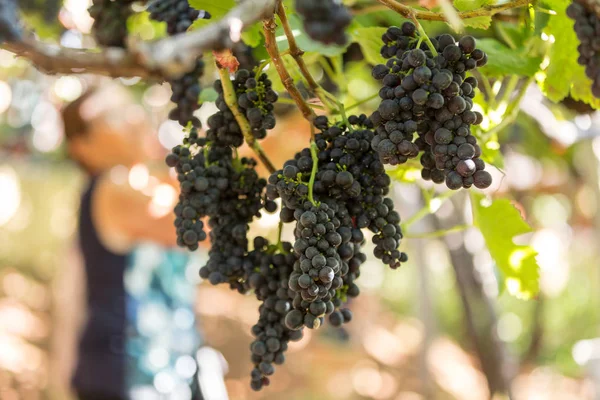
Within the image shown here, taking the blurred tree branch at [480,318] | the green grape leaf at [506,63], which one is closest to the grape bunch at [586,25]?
the green grape leaf at [506,63]

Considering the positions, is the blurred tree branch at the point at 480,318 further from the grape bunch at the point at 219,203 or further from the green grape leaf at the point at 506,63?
the grape bunch at the point at 219,203

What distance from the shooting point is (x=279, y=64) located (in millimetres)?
509

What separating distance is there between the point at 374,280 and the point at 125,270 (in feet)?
11.6

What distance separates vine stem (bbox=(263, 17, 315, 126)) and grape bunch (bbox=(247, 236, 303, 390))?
155 millimetres

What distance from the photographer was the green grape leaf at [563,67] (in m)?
0.67

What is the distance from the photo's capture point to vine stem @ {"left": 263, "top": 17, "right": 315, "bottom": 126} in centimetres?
47

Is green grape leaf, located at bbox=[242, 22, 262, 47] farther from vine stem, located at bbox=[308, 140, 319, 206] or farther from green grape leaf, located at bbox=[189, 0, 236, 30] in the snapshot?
vine stem, located at bbox=[308, 140, 319, 206]

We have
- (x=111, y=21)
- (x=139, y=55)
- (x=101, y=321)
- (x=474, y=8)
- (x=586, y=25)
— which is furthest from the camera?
(x=101, y=321)

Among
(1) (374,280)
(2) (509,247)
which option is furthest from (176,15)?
(1) (374,280)

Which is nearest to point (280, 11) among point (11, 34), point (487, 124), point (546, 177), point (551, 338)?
point (11, 34)

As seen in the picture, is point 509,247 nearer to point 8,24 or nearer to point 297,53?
point 297,53

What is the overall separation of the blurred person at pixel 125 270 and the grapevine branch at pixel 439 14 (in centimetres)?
172

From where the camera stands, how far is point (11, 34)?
29 centimetres

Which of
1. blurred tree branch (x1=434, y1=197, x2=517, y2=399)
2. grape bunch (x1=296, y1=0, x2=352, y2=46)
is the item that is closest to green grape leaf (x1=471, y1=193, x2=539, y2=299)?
grape bunch (x1=296, y1=0, x2=352, y2=46)
